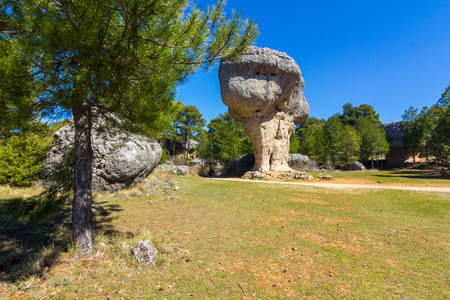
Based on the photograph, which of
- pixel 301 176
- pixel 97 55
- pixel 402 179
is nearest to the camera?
pixel 97 55

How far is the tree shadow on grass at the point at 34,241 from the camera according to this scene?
2971 millimetres

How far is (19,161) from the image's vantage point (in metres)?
7.56

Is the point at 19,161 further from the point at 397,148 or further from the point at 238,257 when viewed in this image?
the point at 397,148

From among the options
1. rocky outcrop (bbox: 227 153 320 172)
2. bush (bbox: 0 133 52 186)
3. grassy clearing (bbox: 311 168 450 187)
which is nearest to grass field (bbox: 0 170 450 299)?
bush (bbox: 0 133 52 186)

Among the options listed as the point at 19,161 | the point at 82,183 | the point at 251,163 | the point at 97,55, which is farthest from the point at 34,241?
the point at 251,163

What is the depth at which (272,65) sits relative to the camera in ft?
59.2

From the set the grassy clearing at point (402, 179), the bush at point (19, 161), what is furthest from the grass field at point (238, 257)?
the grassy clearing at point (402, 179)

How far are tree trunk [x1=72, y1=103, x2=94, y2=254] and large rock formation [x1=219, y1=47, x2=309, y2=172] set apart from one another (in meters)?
13.9

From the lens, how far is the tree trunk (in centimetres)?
357

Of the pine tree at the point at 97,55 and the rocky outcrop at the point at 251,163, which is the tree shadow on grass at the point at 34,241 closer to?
the pine tree at the point at 97,55

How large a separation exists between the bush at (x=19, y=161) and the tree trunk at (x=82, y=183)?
5057 mm

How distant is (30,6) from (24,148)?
7.75 m

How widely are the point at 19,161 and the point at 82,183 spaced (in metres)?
6.31

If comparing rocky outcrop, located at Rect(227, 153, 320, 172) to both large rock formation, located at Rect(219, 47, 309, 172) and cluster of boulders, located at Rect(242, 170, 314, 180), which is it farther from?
cluster of boulders, located at Rect(242, 170, 314, 180)
